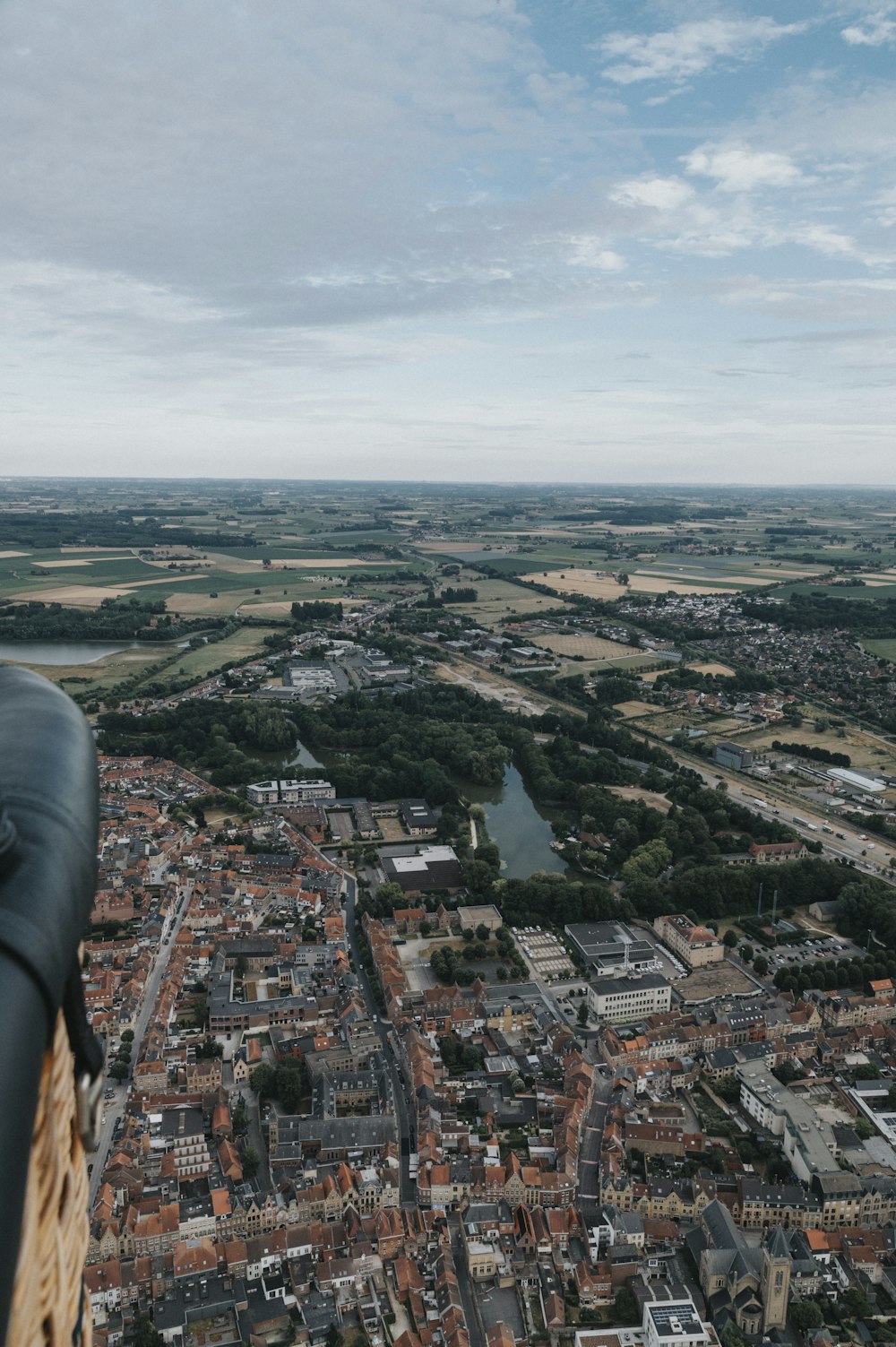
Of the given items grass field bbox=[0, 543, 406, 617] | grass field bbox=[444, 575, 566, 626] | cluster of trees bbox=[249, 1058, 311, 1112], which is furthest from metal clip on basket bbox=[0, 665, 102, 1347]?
grass field bbox=[0, 543, 406, 617]

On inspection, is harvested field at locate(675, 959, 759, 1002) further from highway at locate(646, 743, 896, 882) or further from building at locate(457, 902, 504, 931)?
highway at locate(646, 743, 896, 882)

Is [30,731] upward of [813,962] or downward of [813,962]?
upward

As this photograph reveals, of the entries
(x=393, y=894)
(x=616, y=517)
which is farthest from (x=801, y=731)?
(x=616, y=517)

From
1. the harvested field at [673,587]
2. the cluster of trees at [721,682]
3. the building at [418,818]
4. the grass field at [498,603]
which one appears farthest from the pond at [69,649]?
the harvested field at [673,587]

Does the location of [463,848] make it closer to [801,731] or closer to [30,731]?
[801,731]

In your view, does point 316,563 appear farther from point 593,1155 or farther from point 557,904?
point 593,1155

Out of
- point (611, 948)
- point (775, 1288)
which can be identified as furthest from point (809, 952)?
point (775, 1288)
